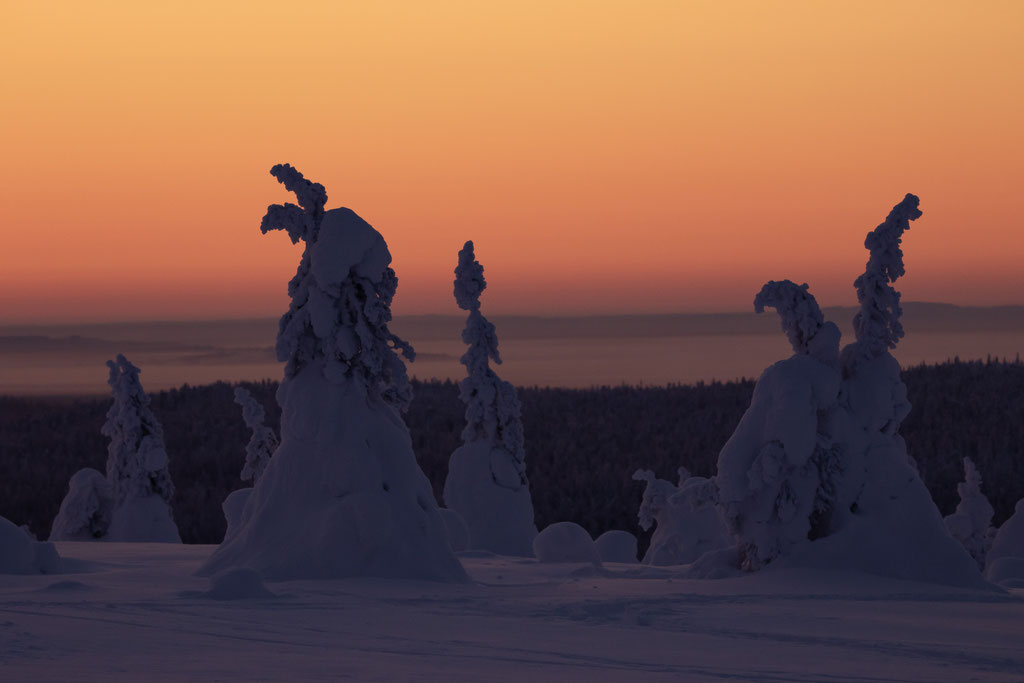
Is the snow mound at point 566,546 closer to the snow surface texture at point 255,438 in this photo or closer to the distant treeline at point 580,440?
the snow surface texture at point 255,438

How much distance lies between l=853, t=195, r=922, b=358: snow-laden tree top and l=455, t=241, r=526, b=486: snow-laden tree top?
15.4m

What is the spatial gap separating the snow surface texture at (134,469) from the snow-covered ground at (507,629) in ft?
73.8

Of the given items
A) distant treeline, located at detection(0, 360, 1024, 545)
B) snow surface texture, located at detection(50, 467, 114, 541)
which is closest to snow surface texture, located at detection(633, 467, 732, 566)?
snow surface texture, located at detection(50, 467, 114, 541)

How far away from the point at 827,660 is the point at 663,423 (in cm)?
8943

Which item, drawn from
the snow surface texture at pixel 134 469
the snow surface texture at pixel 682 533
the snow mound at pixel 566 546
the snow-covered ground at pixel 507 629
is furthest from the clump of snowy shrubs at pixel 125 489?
the snow-covered ground at pixel 507 629

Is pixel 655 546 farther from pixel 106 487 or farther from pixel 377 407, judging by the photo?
pixel 106 487

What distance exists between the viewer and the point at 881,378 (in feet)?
69.5

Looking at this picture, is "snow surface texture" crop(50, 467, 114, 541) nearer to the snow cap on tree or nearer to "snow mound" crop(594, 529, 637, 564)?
"snow mound" crop(594, 529, 637, 564)

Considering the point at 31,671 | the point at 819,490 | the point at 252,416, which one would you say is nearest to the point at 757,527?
the point at 819,490

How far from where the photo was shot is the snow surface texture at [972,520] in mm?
41156

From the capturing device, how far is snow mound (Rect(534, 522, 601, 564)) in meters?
25.1

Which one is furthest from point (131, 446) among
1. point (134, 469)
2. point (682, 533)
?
point (682, 533)

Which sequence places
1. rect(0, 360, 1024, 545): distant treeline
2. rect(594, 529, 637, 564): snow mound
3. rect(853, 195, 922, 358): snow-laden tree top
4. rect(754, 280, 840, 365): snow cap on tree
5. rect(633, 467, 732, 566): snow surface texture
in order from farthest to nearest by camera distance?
rect(0, 360, 1024, 545): distant treeline
rect(633, 467, 732, 566): snow surface texture
rect(594, 529, 637, 564): snow mound
rect(853, 195, 922, 358): snow-laden tree top
rect(754, 280, 840, 365): snow cap on tree

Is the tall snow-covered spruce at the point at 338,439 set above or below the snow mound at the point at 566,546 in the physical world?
above
